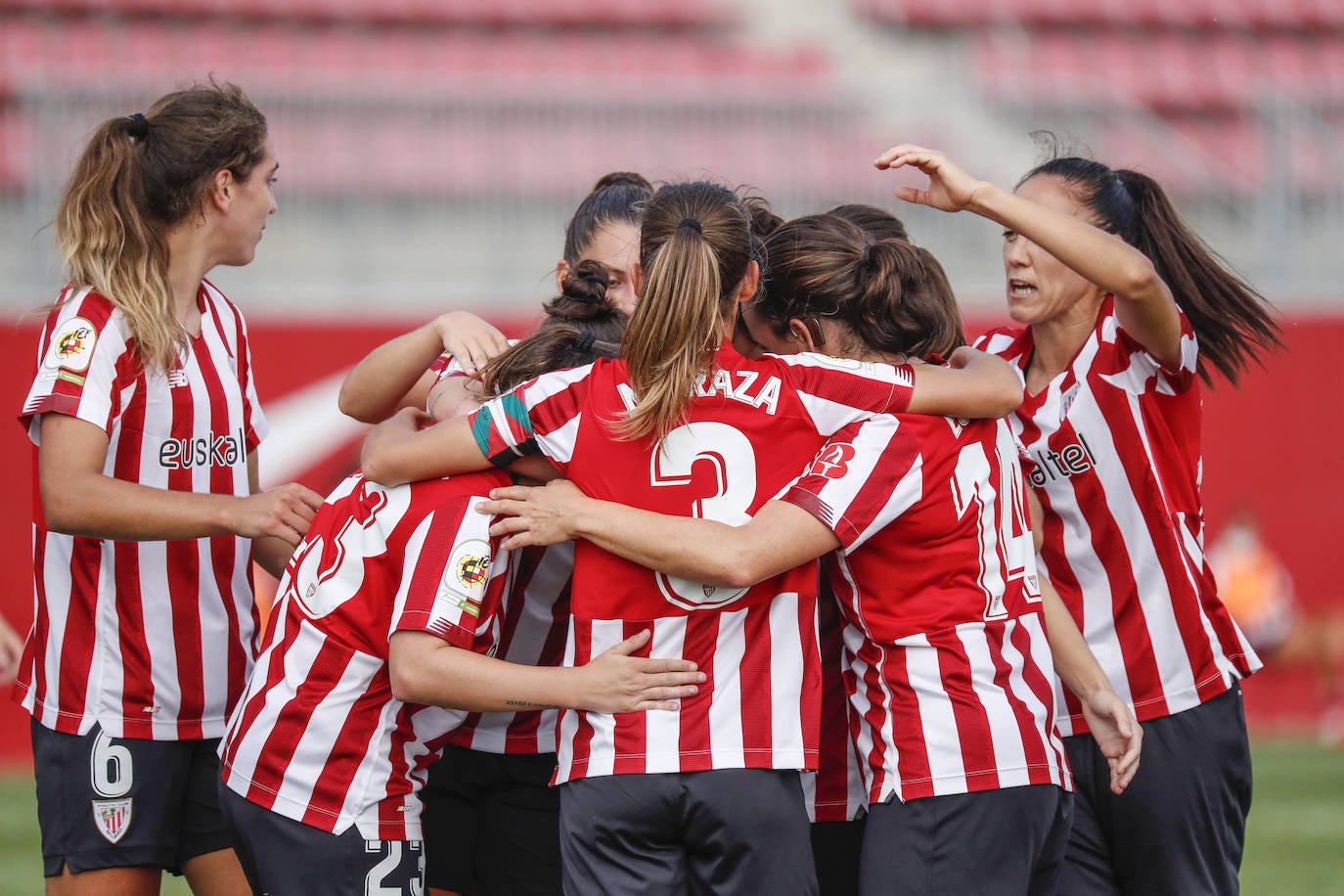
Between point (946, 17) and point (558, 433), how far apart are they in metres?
11.1

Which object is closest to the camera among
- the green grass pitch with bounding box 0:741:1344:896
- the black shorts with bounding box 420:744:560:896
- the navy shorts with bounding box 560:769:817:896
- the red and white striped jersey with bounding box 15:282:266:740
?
the navy shorts with bounding box 560:769:817:896

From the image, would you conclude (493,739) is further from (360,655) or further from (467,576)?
(467,576)

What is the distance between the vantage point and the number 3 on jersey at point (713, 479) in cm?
242

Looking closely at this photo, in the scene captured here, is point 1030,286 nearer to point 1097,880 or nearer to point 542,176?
point 1097,880

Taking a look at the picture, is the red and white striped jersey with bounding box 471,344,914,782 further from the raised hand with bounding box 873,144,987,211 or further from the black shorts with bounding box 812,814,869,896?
the black shorts with bounding box 812,814,869,896

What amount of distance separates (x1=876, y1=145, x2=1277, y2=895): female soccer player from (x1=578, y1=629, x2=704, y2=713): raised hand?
3.39ft

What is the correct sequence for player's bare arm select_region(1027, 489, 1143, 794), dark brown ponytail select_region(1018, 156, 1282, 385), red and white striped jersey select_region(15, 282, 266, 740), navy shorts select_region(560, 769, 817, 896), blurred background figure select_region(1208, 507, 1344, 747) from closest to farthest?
navy shorts select_region(560, 769, 817, 896)
player's bare arm select_region(1027, 489, 1143, 794)
red and white striped jersey select_region(15, 282, 266, 740)
dark brown ponytail select_region(1018, 156, 1282, 385)
blurred background figure select_region(1208, 507, 1344, 747)

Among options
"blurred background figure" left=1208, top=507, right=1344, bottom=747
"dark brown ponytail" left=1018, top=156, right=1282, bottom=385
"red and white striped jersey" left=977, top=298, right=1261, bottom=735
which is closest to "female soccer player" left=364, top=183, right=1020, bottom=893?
"red and white striped jersey" left=977, top=298, right=1261, bottom=735

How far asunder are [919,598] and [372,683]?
1002mm

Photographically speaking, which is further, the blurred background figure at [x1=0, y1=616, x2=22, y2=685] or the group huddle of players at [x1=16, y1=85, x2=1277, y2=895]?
the blurred background figure at [x1=0, y1=616, x2=22, y2=685]

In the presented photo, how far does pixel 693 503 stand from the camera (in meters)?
2.43

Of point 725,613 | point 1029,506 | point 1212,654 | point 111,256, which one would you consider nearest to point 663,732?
point 725,613

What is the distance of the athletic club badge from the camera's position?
2.88 m

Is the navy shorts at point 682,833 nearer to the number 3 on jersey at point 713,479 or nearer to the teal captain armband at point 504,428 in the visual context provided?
the number 3 on jersey at point 713,479
